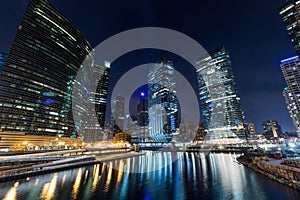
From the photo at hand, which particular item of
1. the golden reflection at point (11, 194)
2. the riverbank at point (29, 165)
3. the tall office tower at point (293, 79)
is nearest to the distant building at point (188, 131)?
the tall office tower at point (293, 79)

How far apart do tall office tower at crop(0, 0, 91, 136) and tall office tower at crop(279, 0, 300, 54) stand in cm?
13909

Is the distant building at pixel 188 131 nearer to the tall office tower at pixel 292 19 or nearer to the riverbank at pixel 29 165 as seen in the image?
the tall office tower at pixel 292 19

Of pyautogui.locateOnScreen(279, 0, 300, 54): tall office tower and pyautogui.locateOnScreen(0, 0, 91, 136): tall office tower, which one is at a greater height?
pyautogui.locateOnScreen(279, 0, 300, 54): tall office tower

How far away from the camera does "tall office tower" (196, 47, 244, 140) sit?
130 m

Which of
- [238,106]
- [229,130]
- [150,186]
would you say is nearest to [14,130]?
[150,186]

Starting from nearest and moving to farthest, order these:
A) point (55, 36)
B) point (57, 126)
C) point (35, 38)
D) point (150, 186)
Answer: point (150, 186) < point (35, 38) < point (57, 126) < point (55, 36)

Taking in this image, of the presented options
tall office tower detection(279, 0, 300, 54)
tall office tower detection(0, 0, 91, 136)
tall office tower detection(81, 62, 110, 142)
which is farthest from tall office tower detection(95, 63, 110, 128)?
tall office tower detection(279, 0, 300, 54)

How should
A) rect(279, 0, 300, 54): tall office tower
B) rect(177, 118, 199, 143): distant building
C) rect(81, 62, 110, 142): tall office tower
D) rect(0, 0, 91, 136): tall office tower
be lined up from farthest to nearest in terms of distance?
rect(177, 118, 199, 143): distant building < rect(81, 62, 110, 142): tall office tower < rect(279, 0, 300, 54): tall office tower < rect(0, 0, 91, 136): tall office tower

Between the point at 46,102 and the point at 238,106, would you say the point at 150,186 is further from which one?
the point at 238,106

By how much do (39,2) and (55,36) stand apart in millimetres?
18440

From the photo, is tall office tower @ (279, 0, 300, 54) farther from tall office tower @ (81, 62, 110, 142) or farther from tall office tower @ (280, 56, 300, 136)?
tall office tower @ (81, 62, 110, 142)

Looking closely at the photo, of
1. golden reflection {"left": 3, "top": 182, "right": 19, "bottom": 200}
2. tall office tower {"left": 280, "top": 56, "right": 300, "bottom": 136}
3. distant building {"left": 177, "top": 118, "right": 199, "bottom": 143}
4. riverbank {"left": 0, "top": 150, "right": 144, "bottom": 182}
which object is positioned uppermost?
tall office tower {"left": 280, "top": 56, "right": 300, "bottom": 136}

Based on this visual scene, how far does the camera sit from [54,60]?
81375 millimetres

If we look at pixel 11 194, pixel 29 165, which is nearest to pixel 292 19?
pixel 11 194
